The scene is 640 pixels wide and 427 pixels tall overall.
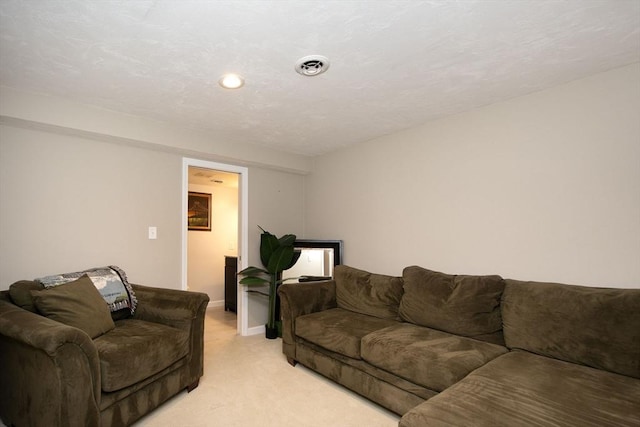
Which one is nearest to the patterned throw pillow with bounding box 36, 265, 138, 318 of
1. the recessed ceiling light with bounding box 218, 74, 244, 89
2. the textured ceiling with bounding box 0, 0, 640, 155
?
the textured ceiling with bounding box 0, 0, 640, 155

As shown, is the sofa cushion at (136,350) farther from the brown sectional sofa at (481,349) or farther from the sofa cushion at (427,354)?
the sofa cushion at (427,354)

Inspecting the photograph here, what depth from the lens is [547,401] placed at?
142cm

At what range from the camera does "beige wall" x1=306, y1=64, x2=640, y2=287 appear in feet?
6.81

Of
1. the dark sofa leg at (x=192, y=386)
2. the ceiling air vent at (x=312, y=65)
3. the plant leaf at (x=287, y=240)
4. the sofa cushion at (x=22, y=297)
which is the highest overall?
the ceiling air vent at (x=312, y=65)


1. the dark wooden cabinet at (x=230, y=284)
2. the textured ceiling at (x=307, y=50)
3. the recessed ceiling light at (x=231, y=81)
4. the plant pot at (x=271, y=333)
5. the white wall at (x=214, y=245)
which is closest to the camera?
the textured ceiling at (x=307, y=50)

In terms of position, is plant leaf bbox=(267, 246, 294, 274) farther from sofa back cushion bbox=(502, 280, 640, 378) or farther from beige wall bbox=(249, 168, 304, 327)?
sofa back cushion bbox=(502, 280, 640, 378)

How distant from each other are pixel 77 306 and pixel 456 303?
2.66 metres

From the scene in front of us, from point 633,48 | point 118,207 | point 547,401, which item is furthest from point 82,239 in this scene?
point 633,48

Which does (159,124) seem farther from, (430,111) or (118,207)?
(430,111)

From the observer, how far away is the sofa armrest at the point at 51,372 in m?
1.60

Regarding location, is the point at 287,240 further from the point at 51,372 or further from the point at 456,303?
the point at 51,372

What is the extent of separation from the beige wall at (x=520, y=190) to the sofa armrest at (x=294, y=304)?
0.73 meters

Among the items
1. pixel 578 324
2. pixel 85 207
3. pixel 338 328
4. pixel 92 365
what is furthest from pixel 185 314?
pixel 578 324

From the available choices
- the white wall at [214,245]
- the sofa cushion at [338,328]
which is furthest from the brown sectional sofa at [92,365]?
the white wall at [214,245]
